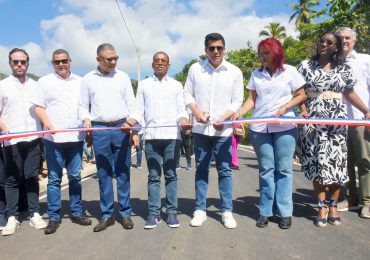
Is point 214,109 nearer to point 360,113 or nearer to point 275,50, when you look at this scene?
point 275,50

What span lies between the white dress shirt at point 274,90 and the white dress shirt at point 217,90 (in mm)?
233

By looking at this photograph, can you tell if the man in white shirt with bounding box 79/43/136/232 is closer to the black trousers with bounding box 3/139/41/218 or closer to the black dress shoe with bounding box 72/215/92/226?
the black dress shoe with bounding box 72/215/92/226

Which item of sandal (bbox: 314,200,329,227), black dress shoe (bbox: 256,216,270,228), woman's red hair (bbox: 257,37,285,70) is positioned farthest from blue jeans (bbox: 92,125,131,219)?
sandal (bbox: 314,200,329,227)

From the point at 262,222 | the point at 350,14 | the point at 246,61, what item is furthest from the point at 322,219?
the point at 246,61

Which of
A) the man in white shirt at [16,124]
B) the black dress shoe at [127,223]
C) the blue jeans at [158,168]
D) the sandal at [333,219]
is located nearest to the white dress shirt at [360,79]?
the sandal at [333,219]

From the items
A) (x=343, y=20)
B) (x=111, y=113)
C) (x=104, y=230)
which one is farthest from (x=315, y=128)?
(x=343, y=20)

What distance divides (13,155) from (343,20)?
30.1 feet

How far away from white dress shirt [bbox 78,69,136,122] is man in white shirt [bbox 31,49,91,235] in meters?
0.21

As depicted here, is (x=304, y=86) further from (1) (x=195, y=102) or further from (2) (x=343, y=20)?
(2) (x=343, y=20)

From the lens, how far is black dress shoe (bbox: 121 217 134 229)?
4.02 m

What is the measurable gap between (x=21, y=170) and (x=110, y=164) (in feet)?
3.80

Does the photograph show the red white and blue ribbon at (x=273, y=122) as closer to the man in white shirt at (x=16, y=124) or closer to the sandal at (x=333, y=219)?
the man in white shirt at (x=16, y=124)

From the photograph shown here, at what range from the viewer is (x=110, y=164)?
4215 mm

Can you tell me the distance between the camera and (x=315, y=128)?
4078 millimetres
